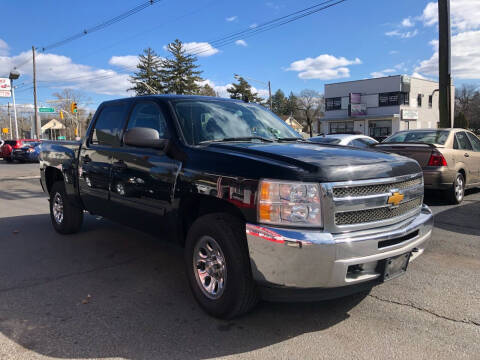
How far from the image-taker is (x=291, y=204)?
107 inches

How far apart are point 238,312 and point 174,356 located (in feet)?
1.90

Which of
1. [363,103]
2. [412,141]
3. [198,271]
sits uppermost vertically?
[363,103]

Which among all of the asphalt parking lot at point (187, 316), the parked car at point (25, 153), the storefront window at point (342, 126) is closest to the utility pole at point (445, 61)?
the asphalt parking lot at point (187, 316)

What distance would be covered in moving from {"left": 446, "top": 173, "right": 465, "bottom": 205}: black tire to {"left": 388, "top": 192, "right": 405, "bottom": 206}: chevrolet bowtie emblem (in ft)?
17.6

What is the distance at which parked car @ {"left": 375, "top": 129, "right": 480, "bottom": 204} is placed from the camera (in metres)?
7.59

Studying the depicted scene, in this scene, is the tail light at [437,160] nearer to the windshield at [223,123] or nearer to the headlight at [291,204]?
the windshield at [223,123]

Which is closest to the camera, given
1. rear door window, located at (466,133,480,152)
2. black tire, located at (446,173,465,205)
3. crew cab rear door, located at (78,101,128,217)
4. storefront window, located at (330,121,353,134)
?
crew cab rear door, located at (78,101,128,217)

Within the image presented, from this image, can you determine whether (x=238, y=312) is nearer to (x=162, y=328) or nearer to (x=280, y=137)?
(x=162, y=328)

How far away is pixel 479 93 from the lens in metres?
82.6

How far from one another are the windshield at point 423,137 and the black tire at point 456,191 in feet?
2.65

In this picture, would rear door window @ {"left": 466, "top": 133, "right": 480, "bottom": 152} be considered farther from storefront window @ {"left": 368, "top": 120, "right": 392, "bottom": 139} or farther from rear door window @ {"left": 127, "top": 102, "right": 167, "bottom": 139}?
storefront window @ {"left": 368, "top": 120, "right": 392, "bottom": 139}

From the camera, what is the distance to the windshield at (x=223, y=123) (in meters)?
3.79

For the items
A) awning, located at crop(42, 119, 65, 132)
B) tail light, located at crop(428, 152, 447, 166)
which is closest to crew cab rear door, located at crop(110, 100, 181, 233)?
tail light, located at crop(428, 152, 447, 166)

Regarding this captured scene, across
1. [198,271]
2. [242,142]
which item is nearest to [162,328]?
[198,271]
